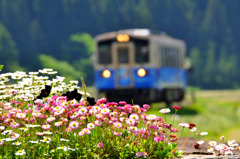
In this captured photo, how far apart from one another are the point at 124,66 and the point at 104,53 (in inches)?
39.9

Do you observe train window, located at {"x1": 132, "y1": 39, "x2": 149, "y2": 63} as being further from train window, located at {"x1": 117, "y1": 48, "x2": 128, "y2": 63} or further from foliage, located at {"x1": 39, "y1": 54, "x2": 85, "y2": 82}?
foliage, located at {"x1": 39, "y1": 54, "x2": 85, "y2": 82}

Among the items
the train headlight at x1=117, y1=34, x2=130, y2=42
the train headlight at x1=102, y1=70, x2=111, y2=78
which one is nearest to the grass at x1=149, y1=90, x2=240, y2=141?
the train headlight at x1=102, y1=70, x2=111, y2=78

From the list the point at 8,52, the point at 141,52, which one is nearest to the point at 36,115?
the point at 141,52

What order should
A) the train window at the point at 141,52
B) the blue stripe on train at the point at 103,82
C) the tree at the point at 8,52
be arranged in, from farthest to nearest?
the tree at the point at 8,52 → the blue stripe on train at the point at 103,82 → the train window at the point at 141,52

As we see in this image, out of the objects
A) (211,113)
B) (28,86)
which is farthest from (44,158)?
(211,113)

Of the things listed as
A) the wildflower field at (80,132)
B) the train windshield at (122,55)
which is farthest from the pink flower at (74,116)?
the train windshield at (122,55)

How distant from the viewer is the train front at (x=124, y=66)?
18844 mm

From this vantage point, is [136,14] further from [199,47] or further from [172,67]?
[172,67]

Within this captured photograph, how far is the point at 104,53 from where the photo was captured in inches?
766

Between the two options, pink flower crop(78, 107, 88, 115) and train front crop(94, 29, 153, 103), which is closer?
pink flower crop(78, 107, 88, 115)

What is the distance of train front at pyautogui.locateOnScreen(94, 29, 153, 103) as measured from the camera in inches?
742

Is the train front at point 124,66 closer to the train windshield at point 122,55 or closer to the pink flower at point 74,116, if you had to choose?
the train windshield at point 122,55

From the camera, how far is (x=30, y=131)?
564 cm

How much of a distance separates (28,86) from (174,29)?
6822 cm
